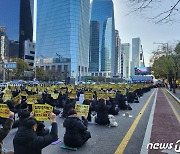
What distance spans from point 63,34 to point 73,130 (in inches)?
5441

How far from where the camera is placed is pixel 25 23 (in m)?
158

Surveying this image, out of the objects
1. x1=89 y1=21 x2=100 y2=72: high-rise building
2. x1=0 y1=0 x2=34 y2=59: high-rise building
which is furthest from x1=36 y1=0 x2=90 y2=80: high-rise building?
x1=89 y1=21 x2=100 y2=72: high-rise building

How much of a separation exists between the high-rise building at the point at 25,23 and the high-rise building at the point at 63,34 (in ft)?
28.5

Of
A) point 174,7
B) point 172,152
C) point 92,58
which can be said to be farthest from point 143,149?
point 92,58

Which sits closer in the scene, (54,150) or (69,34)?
(54,150)

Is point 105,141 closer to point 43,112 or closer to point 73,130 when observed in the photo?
point 73,130

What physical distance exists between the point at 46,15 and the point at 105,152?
149 metres

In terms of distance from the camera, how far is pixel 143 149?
24.6 feet

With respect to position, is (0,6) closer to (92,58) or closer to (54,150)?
(92,58)

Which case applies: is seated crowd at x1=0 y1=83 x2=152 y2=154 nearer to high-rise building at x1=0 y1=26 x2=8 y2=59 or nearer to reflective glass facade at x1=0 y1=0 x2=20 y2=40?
high-rise building at x1=0 y1=26 x2=8 y2=59

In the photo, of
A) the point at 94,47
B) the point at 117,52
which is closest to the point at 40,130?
the point at 94,47

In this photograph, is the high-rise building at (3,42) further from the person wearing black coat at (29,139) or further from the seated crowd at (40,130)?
the person wearing black coat at (29,139)

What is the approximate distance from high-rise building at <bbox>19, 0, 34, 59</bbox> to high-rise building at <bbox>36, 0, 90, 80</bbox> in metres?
8.69

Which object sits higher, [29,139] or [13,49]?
[13,49]
